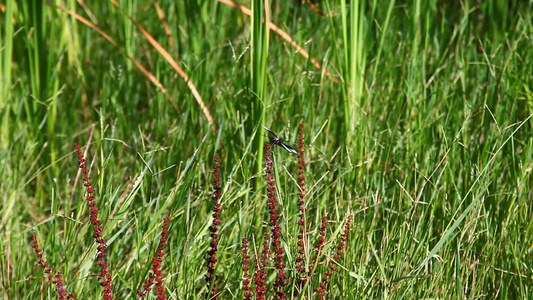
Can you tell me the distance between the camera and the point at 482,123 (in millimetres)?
2133

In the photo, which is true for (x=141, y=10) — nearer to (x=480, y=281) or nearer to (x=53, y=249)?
(x=53, y=249)

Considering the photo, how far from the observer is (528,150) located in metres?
1.90

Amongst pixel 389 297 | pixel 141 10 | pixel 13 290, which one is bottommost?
pixel 13 290

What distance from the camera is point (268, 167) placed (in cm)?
147

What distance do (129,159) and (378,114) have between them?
2.93ft

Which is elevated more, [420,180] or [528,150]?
[528,150]

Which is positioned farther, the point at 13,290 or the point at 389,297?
the point at 13,290

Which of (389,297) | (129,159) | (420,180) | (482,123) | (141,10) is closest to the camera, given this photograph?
(389,297)

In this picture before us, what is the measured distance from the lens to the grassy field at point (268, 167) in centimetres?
162

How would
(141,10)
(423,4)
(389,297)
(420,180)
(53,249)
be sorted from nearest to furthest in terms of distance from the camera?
(389,297)
(53,249)
(420,180)
(423,4)
(141,10)

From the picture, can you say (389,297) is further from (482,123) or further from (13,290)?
(13,290)

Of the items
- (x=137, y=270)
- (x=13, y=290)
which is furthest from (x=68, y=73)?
(x=137, y=270)

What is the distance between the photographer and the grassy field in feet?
5.31

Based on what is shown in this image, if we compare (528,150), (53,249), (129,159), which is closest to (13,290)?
(53,249)
